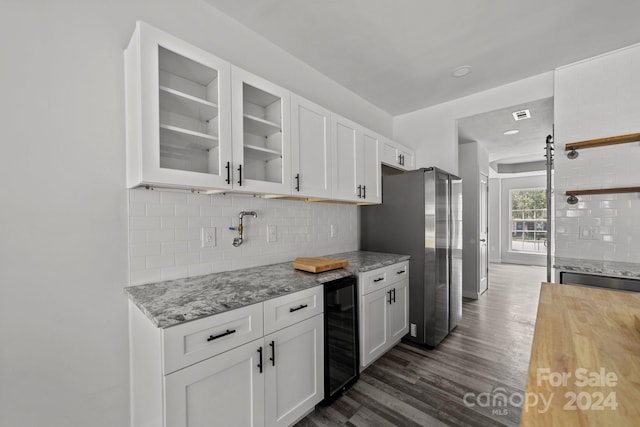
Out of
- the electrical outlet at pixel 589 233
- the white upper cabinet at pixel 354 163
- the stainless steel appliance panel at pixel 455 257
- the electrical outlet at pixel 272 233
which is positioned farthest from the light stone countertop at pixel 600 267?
the electrical outlet at pixel 272 233

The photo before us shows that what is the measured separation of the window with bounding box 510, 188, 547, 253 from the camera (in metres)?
6.92

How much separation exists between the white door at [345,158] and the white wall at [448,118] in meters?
1.40

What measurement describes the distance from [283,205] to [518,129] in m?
3.77

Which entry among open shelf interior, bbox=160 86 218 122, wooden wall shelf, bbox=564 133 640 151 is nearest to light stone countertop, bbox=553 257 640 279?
wooden wall shelf, bbox=564 133 640 151

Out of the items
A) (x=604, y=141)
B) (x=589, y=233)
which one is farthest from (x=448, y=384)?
(x=604, y=141)

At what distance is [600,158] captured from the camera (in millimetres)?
2557

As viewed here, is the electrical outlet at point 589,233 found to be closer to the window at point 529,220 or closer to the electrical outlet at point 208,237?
the electrical outlet at point 208,237

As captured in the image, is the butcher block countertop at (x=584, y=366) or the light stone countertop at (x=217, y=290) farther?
the light stone countertop at (x=217, y=290)

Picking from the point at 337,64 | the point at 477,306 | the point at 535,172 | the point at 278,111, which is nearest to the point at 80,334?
the point at 278,111

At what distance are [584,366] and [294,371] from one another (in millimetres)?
1348

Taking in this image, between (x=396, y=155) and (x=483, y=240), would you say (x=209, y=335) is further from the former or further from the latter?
(x=483, y=240)

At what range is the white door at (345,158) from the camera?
2.40 meters

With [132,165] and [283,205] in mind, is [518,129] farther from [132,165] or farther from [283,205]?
[132,165]

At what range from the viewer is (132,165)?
4.75ft
